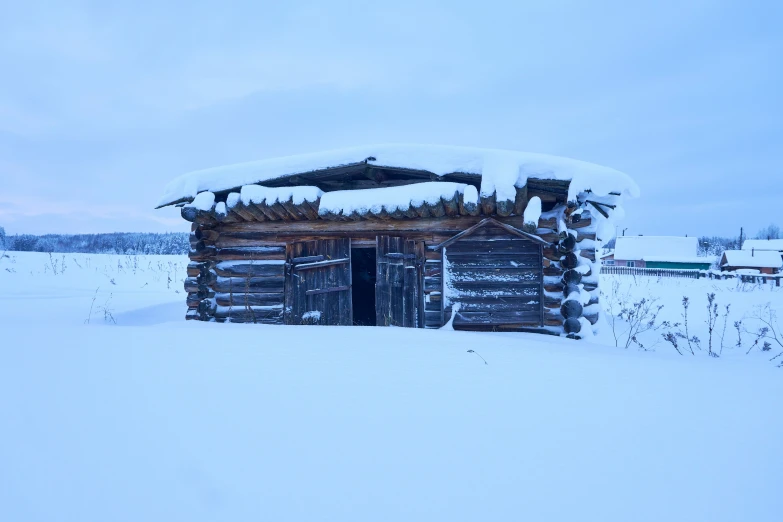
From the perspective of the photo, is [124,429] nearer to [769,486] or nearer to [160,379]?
[160,379]

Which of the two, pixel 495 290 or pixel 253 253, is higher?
pixel 253 253

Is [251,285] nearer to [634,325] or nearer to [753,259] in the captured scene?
[634,325]

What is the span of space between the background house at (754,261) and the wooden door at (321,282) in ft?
148

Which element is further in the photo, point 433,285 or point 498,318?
point 433,285

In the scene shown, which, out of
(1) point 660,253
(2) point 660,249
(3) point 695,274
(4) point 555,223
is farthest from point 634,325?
(2) point 660,249

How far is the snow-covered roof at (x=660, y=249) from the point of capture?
4262 cm

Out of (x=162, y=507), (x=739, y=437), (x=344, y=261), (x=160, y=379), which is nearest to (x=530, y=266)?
(x=344, y=261)

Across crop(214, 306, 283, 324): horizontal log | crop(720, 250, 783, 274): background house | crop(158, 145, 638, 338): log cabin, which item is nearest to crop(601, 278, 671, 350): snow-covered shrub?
crop(158, 145, 638, 338): log cabin

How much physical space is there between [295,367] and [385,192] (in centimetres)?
391

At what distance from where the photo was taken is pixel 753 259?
3794cm

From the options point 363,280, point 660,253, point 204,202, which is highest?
point 204,202

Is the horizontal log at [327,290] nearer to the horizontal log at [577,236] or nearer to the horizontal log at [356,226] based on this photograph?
the horizontal log at [356,226]

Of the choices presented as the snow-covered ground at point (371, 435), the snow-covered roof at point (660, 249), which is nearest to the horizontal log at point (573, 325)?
the snow-covered ground at point (371, 435)

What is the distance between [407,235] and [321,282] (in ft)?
5.51
